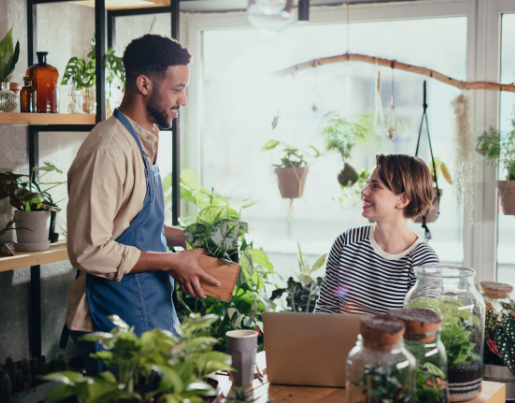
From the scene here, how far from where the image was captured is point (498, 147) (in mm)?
2889

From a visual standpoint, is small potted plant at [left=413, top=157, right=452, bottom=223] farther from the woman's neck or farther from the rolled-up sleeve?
the rolled-up sleeve

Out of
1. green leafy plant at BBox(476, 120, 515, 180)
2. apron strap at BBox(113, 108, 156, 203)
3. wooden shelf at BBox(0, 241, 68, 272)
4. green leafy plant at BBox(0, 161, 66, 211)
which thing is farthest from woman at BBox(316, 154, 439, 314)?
green leafy plant at BBox(0, 161, 66, 211)

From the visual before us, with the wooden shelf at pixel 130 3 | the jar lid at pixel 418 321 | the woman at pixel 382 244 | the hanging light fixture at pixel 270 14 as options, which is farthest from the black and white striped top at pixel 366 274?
the wooden shelf at pixel 130 3

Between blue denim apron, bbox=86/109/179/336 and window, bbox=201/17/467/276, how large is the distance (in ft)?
5.22

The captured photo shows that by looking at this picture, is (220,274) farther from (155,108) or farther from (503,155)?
(503,155)

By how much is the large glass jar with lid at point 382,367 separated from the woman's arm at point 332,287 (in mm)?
1019

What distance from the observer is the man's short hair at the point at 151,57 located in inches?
72.0

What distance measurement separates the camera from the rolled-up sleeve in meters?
1.59

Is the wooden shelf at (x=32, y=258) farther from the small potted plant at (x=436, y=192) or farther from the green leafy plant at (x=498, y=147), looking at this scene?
the green leafy plant at (x=498, y=147)

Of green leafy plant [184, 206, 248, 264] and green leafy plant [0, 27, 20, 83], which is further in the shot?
green leafy plant [0, 27, 20, 83]

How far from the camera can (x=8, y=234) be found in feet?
8.44

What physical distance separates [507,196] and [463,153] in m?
0.35

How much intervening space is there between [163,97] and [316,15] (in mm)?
1803

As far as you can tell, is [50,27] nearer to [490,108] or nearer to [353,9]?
[353,9]
